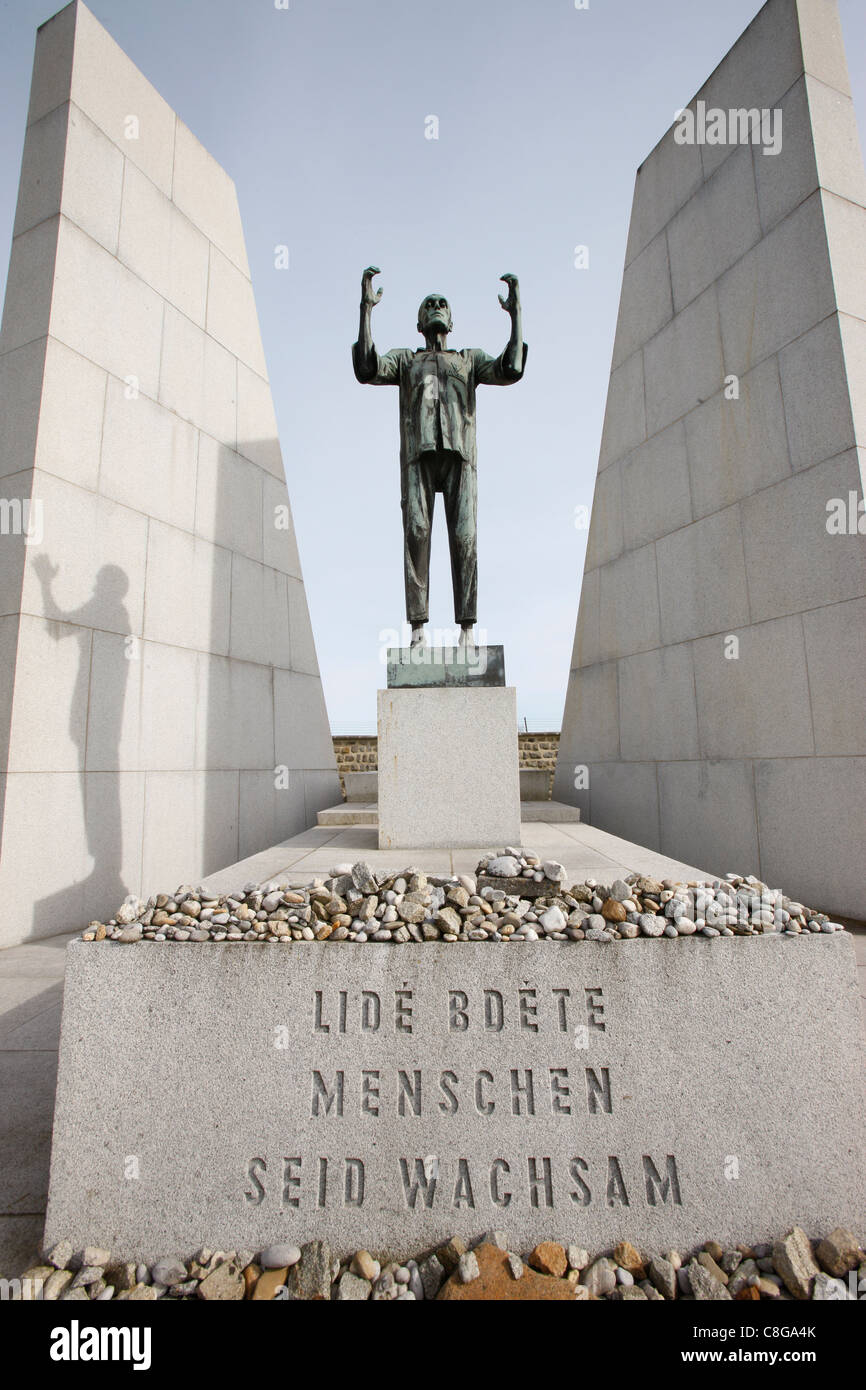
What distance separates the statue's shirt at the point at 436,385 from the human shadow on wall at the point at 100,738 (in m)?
3.00

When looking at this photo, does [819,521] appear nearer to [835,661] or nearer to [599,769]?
[835,661]

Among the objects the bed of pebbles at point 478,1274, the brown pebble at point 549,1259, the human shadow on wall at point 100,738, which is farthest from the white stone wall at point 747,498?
the human shadow on wall at point 100,738

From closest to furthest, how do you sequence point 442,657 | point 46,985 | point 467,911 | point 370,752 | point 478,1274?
point 478,1274 → point 467,911 → point 46,985 → point 442,657 → point 370,752

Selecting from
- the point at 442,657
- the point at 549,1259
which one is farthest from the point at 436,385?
the point at 549,1259

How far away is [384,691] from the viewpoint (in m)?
4.56

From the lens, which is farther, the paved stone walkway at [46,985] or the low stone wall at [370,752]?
the low stone wall at [370,752]

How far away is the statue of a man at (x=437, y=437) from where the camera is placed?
16.0 ft

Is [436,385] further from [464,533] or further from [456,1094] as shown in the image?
[456,1094]

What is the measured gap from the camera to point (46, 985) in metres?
4.10

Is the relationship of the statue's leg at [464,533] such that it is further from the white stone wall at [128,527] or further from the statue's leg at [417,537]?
the white stone wall at [128,527]

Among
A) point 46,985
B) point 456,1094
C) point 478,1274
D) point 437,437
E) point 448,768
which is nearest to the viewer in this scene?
point 478,1274

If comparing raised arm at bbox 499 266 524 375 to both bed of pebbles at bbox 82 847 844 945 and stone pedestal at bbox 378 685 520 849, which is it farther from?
bed of pebbles at bbox 82 847 844 945

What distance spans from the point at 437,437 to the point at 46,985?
456cm
